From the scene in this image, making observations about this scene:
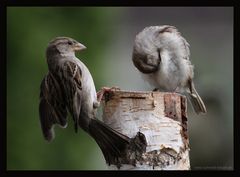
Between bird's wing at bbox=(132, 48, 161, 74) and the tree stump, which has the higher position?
bird's wing at bbox=(132, 48, 161, 74)

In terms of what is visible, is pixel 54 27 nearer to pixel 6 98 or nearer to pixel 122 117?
pixel 6 98

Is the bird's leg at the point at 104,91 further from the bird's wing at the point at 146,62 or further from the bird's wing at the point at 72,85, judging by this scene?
the bird's wing at the point at 146,62

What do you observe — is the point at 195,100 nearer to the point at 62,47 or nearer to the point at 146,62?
the point at 146,62

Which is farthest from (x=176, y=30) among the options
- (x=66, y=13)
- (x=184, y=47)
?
(x=66, y=13)

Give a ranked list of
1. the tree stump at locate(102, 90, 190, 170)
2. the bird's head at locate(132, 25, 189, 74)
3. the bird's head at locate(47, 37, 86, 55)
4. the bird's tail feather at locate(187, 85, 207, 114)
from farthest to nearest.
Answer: the bird's tail feather at locate(187, 85, 207, 114) → the bird's head at locate(132, 25, 189, 74) → the bird's head at locate(47, 37, 86, 55) → the tree stump at locate(102, 90, 190, 170)

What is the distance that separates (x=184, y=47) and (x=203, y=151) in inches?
30.1

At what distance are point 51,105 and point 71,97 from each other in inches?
4.9

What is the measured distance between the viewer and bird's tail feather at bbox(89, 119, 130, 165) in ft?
13.7

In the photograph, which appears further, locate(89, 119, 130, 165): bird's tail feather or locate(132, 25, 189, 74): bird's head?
locate(132, 25, 189, 74): bird's head

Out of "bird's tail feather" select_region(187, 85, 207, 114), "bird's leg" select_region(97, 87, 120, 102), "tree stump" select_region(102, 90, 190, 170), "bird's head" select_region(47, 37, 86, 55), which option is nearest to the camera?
"tree stump" select_region(102, 90, 190, 170)

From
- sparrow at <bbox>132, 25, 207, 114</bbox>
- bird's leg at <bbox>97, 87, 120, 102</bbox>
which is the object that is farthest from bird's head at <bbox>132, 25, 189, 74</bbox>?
bird's leg at <bbox>97, 87, 120, 102</bbox>

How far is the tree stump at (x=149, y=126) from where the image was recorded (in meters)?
4.12

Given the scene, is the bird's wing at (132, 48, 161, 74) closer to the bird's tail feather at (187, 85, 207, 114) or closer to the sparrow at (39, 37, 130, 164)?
the bird's tail feather at (187, 85, 207, 114)

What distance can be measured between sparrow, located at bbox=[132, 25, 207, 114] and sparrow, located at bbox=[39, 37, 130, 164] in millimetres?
452
